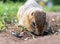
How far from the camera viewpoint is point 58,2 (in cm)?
2517

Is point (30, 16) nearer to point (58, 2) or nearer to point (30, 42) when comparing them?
point (30, 42)

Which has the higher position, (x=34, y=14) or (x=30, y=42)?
(x=34, y=14)

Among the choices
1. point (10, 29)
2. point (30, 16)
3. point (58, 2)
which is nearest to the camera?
point (30, 16)

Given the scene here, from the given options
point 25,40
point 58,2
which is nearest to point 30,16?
point 25,40

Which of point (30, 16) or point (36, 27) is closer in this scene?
point (36, 27)

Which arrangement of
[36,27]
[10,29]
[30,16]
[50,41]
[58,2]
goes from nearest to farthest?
[50,41]
[36,27]
[30,16]
[10,29]
[58,2]

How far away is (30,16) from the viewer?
25.7 feet

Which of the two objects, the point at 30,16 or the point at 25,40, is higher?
the point at 30,16

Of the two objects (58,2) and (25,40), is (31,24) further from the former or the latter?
(58,2)

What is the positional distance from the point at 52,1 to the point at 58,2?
0.63 metres

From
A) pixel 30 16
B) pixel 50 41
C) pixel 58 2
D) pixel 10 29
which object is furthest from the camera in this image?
pixel 58 2

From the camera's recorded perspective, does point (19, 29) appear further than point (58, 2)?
No

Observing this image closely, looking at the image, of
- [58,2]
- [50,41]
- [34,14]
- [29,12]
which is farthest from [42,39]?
[58,2]

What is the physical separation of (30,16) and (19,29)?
570 millimetres
